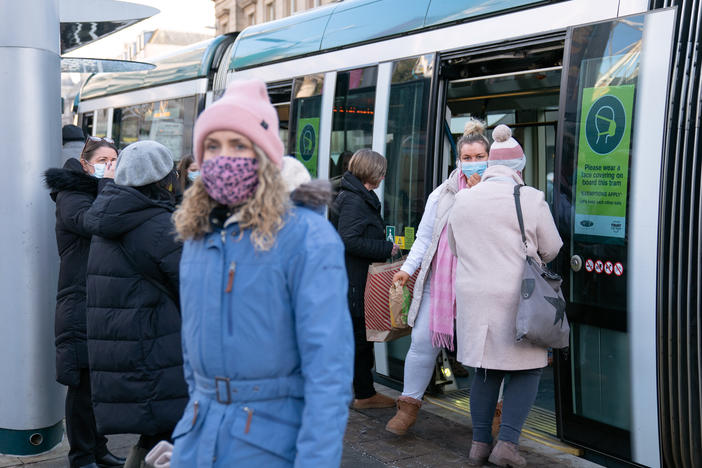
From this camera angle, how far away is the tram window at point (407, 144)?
5.64 metres

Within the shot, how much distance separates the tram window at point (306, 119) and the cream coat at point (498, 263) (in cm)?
281

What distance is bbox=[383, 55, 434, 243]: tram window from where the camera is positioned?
5.64 meters

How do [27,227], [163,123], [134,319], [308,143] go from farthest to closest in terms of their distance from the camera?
[163,123] → [308,143] → [27,227] → [134,319]

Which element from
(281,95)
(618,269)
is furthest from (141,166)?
(281,95)

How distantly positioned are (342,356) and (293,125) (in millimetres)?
5311

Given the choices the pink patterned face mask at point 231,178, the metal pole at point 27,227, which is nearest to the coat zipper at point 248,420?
the pink patterned face mask at point 231,178

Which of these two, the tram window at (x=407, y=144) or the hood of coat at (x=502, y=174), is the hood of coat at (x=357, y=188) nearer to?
the tram window at (x=407, y=144)

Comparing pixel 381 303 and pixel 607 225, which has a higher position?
pixel 607 225

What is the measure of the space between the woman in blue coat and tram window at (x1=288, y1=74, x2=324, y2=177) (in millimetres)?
4691

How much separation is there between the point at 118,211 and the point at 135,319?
1.45 ft

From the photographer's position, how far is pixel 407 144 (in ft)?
19.0

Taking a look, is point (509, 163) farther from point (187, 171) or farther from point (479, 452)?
point (187, 171)

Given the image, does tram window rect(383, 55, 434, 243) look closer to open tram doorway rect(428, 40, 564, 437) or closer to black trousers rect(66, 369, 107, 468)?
open tram doorway rect(428, 40, 564, 437)

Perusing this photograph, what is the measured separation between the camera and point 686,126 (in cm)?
381
